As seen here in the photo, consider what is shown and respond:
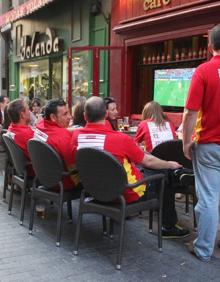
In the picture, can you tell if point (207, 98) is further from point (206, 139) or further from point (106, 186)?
point (106, 186)

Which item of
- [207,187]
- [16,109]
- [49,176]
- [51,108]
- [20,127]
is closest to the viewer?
[207,187]

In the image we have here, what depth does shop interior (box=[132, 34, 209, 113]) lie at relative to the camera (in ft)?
27.1

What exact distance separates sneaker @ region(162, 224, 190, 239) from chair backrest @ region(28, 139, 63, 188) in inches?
46.1

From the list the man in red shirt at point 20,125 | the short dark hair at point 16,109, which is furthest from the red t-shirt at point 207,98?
the short dark hair at point 16,109

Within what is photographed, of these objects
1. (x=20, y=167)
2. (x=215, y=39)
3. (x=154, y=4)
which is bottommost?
(x=20, y=167)

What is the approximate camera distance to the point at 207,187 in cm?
388

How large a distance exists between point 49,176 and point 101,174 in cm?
79

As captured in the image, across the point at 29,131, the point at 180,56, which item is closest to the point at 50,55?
the point at 180,56

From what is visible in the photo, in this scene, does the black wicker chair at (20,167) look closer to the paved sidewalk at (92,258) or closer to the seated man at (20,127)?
the seated man at (20,127)

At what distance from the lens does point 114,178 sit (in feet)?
12.4

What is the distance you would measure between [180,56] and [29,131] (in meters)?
4.20

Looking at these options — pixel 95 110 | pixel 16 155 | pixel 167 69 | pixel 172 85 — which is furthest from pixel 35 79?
pixel 95 110

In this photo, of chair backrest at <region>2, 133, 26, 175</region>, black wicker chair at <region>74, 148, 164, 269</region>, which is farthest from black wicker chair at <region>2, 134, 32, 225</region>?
black wicker chair at <region>74, 148, 164, 269</region>

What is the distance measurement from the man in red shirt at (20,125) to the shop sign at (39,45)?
749cm
